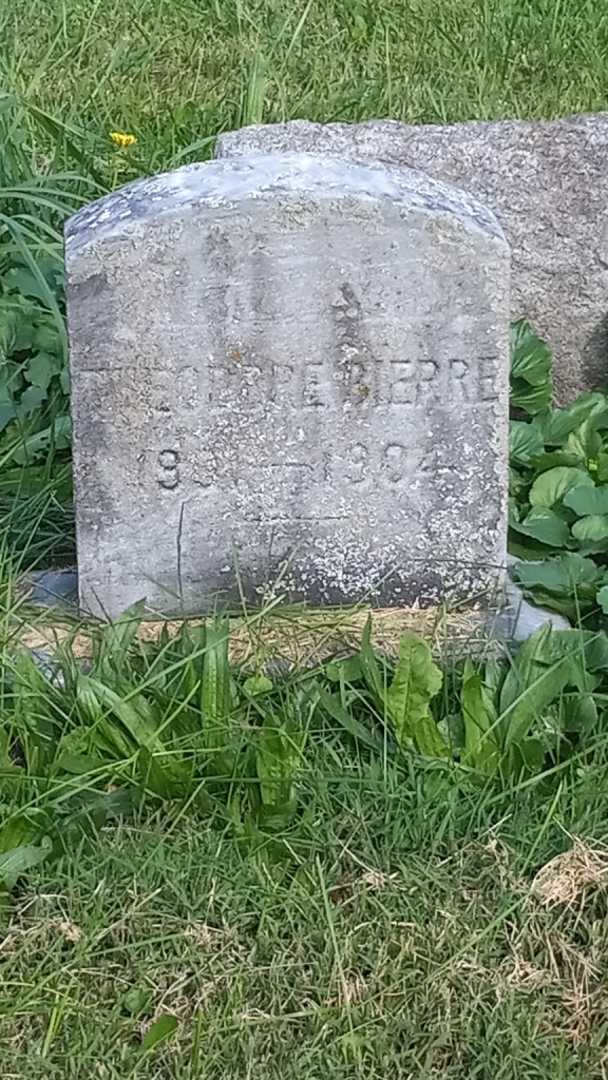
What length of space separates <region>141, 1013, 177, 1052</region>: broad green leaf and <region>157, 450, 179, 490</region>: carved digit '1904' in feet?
3.14

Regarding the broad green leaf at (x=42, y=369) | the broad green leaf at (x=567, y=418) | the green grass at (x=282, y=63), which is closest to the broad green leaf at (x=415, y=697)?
the broad green leaf at (x=567, y=418)

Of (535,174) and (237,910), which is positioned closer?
(237,910)

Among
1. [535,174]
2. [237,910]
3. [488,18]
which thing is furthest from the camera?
[488,18]

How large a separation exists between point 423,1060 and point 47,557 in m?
1.37

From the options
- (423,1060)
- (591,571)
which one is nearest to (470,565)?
(591,571)

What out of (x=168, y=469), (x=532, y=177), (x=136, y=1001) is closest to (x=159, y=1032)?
(x=136, y=1001)

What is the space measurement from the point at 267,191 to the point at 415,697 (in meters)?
0.87

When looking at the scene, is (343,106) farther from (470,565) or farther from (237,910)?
(237,910)

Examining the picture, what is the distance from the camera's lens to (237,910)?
7.04 ft

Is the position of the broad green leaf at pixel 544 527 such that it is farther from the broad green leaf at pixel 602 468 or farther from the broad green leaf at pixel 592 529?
→ the broad green leaf at pixel 602 468

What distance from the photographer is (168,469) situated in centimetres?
258

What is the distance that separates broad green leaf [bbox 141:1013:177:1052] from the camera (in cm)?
197

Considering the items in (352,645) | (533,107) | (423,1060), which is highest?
(533,107)

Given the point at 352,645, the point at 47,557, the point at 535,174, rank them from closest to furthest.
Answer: the point at 352,645 → the point at 47,557 → the point at 535,174
